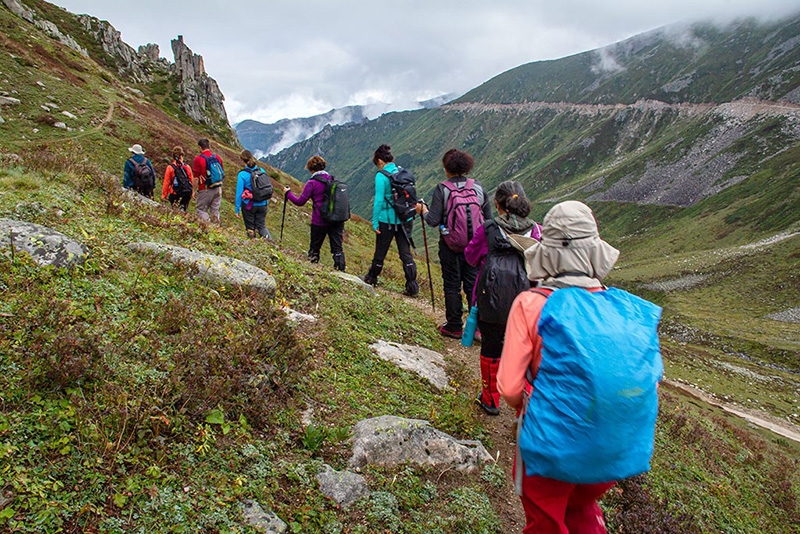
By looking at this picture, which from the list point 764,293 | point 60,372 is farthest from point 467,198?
point 764,293

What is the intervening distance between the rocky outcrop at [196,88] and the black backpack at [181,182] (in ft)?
186

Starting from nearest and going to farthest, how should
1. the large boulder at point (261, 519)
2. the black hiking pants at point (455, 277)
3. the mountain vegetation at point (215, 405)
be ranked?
the mountain vegetation at point (215, 405), the large boulder at point (261, 519), the black hiking pants at point (455, 277)

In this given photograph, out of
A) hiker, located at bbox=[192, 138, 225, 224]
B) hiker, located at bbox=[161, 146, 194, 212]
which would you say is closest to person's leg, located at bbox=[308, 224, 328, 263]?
hiker, located at bbox=[192, 138, 225, 224]

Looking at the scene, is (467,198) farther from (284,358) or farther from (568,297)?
(568,297)

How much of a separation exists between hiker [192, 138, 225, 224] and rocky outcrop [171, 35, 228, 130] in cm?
5681

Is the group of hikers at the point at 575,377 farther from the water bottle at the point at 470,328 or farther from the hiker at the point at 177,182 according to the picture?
the hiker at the point at 177,182

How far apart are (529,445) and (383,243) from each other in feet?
30.2

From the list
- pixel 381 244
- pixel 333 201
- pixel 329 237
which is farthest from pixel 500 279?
pixel 329 237

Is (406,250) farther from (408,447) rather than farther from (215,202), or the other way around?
(215,202)

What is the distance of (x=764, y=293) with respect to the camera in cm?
8169

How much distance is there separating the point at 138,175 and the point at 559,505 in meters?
15.8

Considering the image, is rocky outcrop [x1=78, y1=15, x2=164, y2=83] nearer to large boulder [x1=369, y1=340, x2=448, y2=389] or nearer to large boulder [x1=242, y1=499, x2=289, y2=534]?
large boulder [x1=369, y1=340, x2=448, y2=389]

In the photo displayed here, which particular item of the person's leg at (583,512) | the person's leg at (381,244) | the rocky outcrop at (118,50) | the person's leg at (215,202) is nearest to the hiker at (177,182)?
the person's leg at (215,202)

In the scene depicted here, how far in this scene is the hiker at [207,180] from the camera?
15586mm
